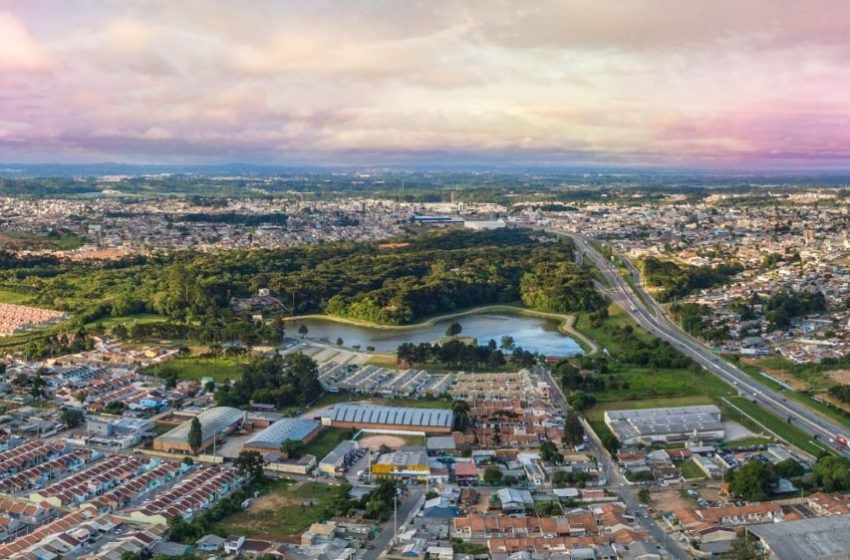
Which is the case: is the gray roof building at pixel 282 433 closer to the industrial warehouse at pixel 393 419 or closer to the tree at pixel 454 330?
the industrial warehouse at pixel 393 419

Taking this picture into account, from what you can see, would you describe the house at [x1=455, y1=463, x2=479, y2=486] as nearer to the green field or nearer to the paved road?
the paved road

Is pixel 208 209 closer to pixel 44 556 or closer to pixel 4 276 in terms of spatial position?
pixel 4 276

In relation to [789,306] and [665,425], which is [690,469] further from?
[789,306]

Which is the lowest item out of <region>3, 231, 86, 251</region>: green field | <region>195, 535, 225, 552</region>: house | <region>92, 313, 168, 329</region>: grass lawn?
<region>195, 535, 225, 552</region>: house

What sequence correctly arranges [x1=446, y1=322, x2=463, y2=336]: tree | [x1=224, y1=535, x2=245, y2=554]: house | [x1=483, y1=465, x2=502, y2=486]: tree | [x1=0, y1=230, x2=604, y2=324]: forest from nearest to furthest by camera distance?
[x1=224, y1=535, x2=245, y2=554]: house → [x1=483, y1=465, x2=502, y2=486]: tree → [x1=446, y1=322, x2=463, y2=336]: tree → [x1=0, y1=230, x2=604, y2=324]: forest

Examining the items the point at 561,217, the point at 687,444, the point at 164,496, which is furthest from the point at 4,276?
the point at 561,217

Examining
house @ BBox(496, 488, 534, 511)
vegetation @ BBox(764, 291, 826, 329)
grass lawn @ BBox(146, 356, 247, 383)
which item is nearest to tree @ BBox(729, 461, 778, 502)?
house @ BBox(496, 488, 534, 511)
